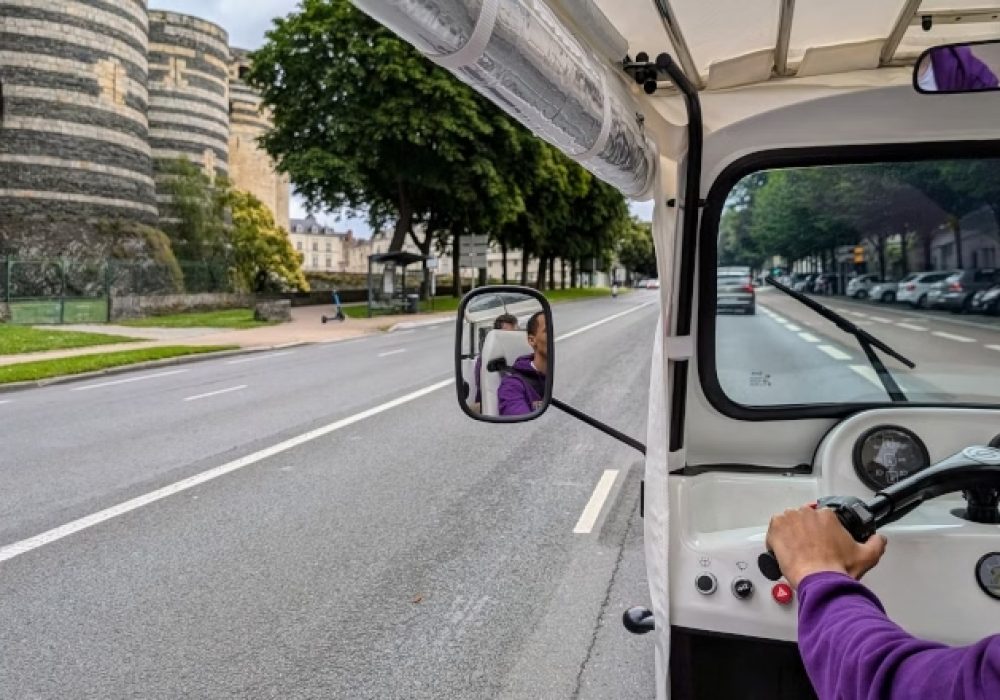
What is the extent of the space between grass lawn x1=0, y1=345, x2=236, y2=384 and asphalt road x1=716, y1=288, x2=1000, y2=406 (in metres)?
15.2

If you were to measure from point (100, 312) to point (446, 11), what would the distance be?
33.7 meters

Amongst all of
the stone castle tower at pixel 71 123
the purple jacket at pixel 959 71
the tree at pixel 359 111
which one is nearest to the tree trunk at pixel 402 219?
the tree at pixel 359 111

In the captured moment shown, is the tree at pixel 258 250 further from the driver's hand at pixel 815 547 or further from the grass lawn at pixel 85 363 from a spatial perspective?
the driver's hand at pixel 815 547

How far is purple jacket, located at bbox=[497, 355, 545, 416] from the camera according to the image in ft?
8.00

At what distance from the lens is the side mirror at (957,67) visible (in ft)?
5.75

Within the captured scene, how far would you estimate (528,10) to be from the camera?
56.2 inches

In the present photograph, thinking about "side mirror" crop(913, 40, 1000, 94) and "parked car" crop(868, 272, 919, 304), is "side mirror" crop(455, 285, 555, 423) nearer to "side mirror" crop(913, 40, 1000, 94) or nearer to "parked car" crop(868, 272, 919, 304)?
"parked car" crop(868, 272, 919, 304)

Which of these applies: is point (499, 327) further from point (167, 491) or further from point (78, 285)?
point (78, 285)

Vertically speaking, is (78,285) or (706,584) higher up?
(78,285)

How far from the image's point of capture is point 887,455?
2.18 metres

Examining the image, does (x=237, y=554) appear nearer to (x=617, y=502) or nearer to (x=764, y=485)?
(x=617, y=502)

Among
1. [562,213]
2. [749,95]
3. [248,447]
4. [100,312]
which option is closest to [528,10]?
[749,95]

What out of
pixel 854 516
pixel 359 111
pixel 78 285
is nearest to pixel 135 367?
pixel 78 285

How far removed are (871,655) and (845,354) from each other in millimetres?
1450
